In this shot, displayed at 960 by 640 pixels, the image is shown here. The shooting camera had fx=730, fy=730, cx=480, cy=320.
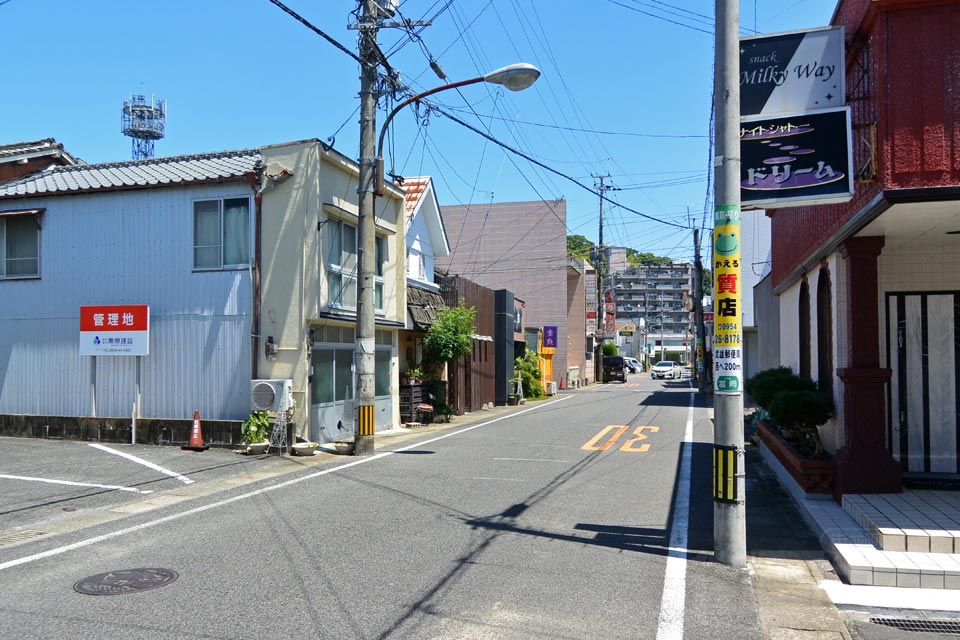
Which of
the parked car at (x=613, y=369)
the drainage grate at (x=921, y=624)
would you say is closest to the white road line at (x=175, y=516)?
the drainage grate at (x=921, y=624)

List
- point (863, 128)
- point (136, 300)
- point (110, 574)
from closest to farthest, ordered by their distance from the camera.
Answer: point (110, 574), point (863, 128), point (136, 300)

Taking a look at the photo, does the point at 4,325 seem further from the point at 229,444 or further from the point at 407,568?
the point at 407,568

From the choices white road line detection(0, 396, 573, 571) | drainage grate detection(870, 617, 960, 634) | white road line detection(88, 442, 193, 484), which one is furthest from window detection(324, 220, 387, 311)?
drainage grate detection(870, 617, 960, 634)

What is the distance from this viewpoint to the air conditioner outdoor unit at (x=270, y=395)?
14.3 m

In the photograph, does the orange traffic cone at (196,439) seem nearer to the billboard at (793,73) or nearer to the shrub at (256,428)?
the shrub at (256,428)

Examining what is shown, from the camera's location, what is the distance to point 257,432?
568 inches

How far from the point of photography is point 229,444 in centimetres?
1485

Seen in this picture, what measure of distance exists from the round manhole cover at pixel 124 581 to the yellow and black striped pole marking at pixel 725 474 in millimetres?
5060

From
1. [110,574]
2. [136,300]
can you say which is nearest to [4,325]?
[136,300]

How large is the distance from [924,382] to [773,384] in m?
2.74

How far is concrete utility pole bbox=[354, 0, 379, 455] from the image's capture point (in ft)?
47.5

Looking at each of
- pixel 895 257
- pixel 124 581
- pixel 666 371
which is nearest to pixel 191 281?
pixel 124 581

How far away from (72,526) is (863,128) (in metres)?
9.84

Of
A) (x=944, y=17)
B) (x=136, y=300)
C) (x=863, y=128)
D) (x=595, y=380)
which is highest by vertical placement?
(x=944, y=17)
